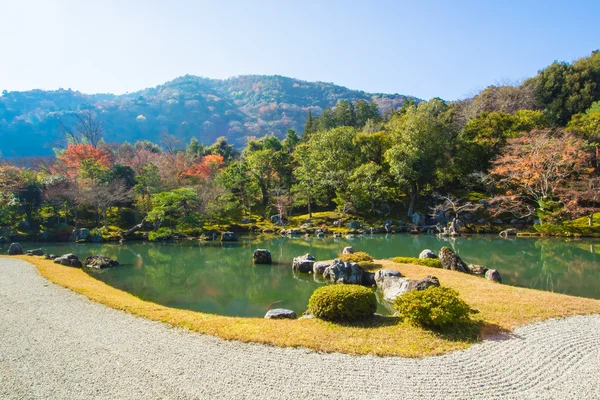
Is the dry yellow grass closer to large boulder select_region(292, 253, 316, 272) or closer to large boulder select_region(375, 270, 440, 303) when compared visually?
large boulder select_region(375, 270, 440, 303)

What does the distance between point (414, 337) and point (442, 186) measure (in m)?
41.7

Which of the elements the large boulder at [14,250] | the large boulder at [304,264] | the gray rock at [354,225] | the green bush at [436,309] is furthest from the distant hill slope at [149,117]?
the green bush at [436,309]

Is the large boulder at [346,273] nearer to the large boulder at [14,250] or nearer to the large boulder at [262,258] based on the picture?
the large boulder at [262,258]

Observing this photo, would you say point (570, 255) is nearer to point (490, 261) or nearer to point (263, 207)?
point (490, 261)

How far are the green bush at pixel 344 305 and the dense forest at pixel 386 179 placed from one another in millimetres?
26401

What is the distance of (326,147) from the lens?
49.0 m

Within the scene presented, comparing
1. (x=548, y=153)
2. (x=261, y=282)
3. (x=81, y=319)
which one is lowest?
(x=261, y=282)

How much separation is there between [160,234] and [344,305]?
91.7 ft

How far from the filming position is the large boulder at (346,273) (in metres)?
16.1

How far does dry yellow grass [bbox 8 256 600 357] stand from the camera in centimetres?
783

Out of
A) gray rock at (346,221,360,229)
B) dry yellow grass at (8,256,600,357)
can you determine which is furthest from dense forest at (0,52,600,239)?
dry yellow grass at (8,256,600,357)

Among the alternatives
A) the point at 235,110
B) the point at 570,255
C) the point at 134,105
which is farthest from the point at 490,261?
the point at 134,105

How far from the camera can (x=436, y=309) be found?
338 inches

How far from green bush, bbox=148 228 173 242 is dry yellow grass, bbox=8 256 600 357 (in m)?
21.0
